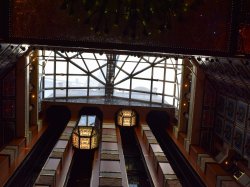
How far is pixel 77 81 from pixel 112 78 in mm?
2078

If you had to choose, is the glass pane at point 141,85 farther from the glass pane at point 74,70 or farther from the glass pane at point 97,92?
the glass pane at point 74,70

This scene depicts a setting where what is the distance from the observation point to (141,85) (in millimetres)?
17547

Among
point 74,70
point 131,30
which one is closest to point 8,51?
point 131,30

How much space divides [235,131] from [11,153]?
791 centimetres

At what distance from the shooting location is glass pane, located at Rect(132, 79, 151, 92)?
17.4 metres

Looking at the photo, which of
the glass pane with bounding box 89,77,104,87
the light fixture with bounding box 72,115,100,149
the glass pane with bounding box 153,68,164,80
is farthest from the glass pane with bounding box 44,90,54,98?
the glass pane with bounding box 153,68,164,80

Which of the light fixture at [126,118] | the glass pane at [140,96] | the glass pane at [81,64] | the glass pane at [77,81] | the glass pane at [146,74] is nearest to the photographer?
the light fixture at [126,118]

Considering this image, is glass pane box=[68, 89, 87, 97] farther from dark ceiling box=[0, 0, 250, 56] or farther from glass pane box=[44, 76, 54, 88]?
dark ceiling box=[0, 0, 250, 56]

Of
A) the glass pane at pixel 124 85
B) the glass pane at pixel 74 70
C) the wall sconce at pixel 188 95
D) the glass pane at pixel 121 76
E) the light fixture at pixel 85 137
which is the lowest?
the light fixture at pixel 85 137

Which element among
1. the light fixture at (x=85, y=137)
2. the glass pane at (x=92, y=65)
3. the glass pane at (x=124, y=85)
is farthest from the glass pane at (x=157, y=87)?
the light fixture at (x=85, y=137)

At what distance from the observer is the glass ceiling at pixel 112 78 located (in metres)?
16.5

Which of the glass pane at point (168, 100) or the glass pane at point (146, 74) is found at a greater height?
the glass pane at point (146, 74)

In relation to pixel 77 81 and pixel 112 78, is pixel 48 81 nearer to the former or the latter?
pixel 77 81

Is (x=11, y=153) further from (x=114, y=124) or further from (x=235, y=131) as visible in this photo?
(x=235, y=131)
